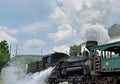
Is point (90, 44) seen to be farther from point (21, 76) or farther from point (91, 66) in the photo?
point (21, 76)

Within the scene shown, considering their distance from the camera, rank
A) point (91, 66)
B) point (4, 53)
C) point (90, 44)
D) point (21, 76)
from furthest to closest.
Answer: point (4, 53) < point (21, 76) < point (90, 44) < point (91, 66)

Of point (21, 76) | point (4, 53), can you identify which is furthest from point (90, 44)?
point (4, 53)

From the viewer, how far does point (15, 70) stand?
97.7 feet

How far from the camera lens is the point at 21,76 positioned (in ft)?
96.6

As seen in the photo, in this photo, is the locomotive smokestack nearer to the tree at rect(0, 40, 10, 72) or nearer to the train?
the train

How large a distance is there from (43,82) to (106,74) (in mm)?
8566

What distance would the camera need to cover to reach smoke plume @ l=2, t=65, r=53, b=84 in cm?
2629

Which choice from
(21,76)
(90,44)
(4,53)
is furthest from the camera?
(4,53)

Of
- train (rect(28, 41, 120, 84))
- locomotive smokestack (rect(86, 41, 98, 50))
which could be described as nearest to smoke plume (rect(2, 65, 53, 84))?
train (rect(28, 41, 120, 84))

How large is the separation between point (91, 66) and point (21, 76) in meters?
11.1

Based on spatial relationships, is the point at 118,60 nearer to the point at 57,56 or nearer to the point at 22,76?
the point at 57,56

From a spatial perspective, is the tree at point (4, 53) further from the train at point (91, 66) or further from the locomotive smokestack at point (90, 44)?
the locomotive smokestack at point (90, 44)

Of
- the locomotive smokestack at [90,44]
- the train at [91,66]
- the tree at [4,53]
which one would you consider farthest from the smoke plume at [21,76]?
the tree at [4,53]

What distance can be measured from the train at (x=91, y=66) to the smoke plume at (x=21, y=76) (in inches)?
34.7
